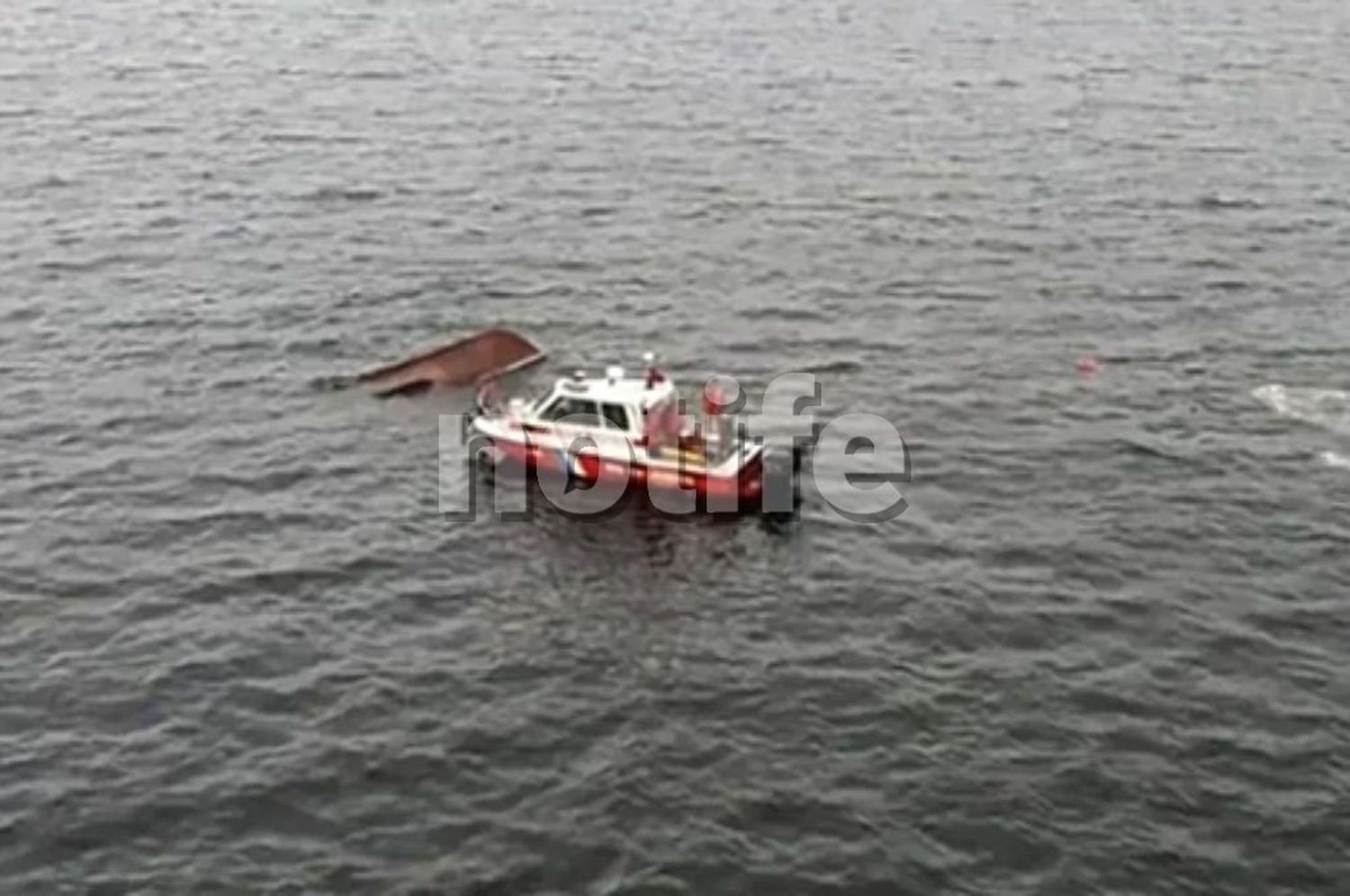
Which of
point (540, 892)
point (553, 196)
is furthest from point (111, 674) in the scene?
point (553, 196)

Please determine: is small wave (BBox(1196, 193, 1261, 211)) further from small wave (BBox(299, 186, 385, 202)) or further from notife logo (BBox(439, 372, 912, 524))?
small wave (BBox(299, 186, 385, 202))

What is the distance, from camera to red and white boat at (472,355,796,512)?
1737 inches

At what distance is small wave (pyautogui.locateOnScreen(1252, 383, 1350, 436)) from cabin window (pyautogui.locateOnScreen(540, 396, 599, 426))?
18.5 metres

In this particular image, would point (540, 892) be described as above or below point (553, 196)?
below

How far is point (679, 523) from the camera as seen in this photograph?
144 feet

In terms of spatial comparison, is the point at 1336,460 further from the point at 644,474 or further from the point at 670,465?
the point at 644,474

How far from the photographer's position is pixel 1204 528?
43062mm

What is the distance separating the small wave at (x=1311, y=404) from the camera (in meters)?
48.5

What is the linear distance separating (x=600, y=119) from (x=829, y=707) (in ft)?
146

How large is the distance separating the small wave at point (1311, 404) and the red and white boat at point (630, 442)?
14.4 metres

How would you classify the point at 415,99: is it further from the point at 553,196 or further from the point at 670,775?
the point at 670,775

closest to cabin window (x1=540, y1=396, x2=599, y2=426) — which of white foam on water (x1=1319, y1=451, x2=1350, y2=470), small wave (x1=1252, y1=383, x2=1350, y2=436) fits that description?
white foam on water (x1=1319, y1=451, x2=1350, y2=470)

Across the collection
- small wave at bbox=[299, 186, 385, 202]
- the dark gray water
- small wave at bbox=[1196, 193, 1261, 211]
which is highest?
small wave at bbox=[299, 186, 385, 202]

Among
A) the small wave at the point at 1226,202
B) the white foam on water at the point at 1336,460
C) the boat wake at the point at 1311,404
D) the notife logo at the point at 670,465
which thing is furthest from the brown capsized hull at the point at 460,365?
the small wave at the point at 1226,202
